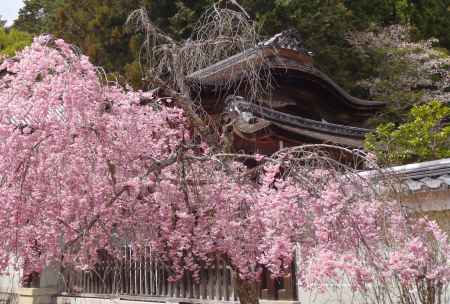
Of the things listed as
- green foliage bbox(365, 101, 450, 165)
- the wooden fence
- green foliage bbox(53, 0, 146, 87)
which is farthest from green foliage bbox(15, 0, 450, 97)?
the wooden fence

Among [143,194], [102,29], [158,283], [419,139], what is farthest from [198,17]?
[143,194]

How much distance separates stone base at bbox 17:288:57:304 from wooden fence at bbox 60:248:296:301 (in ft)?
0.95

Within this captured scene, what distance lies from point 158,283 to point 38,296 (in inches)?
148

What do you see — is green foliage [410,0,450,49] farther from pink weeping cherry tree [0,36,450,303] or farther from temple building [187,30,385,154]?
pink weeping cherry tree [0,36,450,303]

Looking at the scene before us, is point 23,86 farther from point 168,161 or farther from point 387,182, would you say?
point 387,182

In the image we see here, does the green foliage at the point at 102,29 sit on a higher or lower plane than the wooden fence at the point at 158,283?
higher

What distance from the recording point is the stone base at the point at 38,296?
10.2 m

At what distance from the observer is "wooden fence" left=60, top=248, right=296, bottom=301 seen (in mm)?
6457

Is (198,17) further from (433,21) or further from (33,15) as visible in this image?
(33,15)

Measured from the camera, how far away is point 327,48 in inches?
861

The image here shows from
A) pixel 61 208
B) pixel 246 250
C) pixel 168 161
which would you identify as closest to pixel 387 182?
pixel 246 250

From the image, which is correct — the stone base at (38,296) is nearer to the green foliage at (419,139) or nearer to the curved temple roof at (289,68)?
the curved temple roof at (289,68)

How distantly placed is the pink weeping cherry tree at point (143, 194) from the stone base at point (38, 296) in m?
4.58

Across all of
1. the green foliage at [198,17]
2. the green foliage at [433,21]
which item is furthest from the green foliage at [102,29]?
the green foliage at [433,21]
